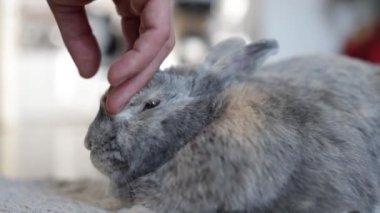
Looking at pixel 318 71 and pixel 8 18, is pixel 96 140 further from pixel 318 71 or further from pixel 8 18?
pixel 8 18

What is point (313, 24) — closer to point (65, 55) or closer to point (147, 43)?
point (65, 55)

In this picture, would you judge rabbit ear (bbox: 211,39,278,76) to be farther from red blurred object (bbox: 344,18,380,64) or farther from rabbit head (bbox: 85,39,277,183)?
red blurred object (bbox: 344,18,380,64)

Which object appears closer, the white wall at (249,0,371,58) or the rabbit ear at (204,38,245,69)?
the rabbit ear at (204,38,245,69)

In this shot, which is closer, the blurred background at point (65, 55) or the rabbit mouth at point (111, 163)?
the rabbit mouth at point (111, 163)

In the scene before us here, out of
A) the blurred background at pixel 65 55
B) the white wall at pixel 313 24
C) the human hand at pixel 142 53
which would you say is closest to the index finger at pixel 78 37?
the human hand at pixel 142 53

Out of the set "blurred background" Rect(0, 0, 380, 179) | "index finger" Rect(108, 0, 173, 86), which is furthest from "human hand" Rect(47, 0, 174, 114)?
"blurred background" Rect(0, 0, 380, 179)

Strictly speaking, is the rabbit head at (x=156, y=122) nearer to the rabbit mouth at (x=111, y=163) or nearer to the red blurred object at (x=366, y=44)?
the rabbit mouth at (x=111, y=163)
